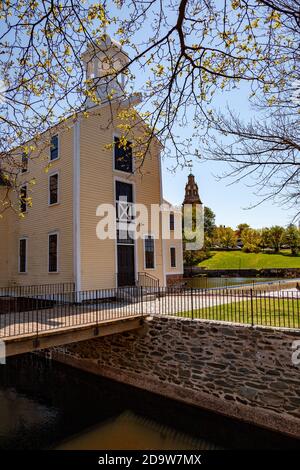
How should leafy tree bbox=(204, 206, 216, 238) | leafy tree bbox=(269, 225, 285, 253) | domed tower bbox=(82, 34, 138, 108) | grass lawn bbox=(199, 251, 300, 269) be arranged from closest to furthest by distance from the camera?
domed tower bbox=(82, 34, 138, 108)
grass lawn bbox=(199, 251, 300, 269)
leafy tree bbox=(269, 225, 285, 253)
leafy tree bbox=(204, 206, 216, 238)

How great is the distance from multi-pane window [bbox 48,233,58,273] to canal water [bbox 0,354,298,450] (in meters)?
5.91

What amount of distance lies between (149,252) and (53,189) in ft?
20.6

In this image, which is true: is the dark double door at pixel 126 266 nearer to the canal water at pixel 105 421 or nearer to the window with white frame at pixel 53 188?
the window with white frame at pixel 53 188

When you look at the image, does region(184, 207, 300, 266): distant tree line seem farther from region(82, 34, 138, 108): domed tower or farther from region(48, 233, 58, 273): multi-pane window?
region(82, 34, 138, 108): domed tower

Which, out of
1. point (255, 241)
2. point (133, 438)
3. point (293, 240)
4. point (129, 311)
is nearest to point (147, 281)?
point (129, 311)

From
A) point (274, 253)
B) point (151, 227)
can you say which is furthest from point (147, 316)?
point (274, 253)

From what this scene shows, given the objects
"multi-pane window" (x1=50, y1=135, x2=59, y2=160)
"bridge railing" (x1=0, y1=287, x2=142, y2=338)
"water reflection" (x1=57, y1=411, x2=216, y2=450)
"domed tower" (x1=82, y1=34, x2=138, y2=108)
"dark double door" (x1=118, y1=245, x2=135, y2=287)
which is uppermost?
"multi-pane window" (x1=50, y1=135, x2=59, y2=160)

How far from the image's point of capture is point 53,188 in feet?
56.4

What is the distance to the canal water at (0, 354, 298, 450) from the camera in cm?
793

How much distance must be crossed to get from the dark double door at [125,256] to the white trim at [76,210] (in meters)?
2.61

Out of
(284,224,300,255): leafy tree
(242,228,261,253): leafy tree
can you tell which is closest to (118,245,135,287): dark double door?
(284,224,300,255): leafy tree
